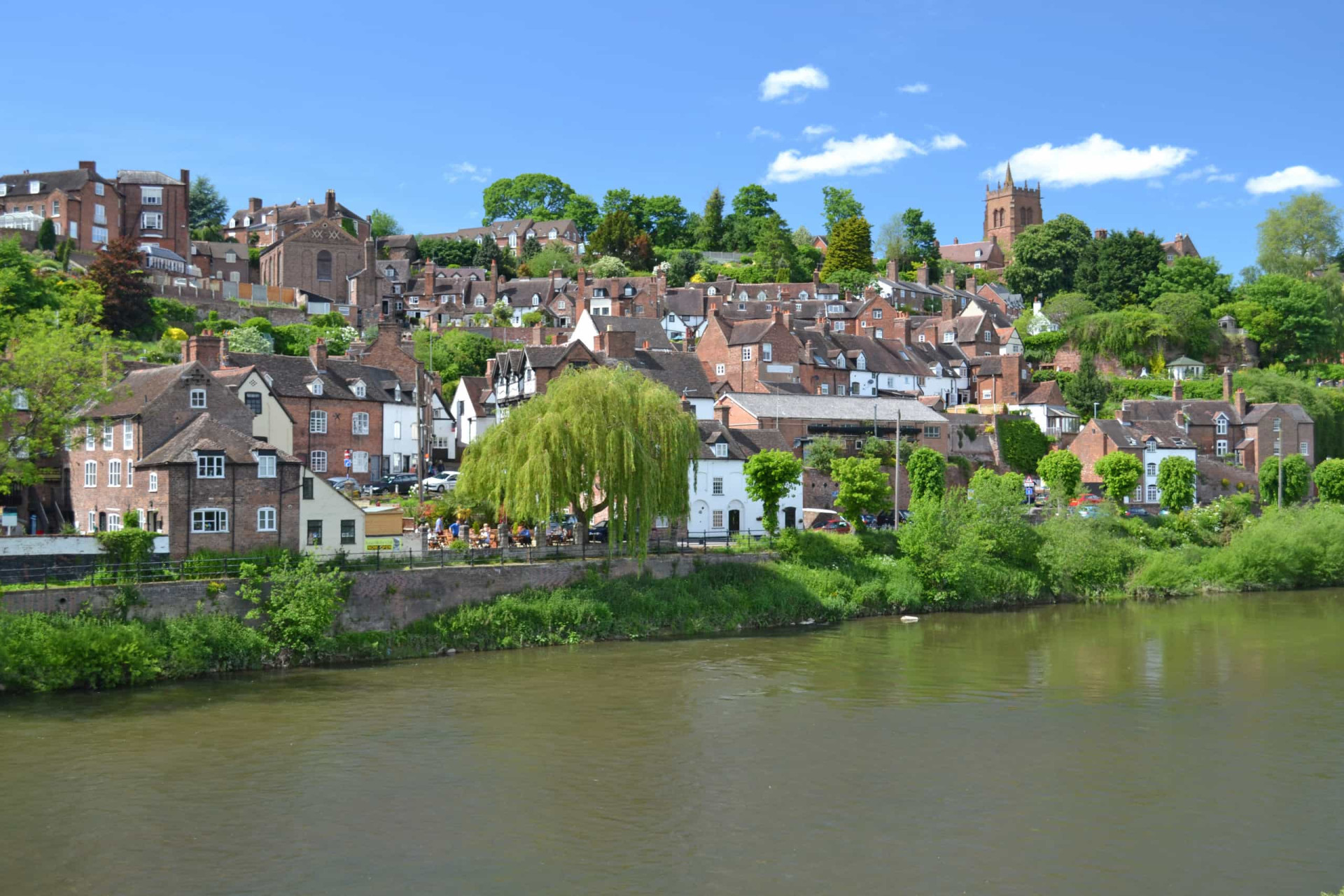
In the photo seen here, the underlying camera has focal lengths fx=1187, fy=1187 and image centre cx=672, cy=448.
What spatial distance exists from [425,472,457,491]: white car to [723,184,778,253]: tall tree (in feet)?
264

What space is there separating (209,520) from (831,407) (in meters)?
37.2

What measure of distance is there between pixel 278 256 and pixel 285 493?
64.0 m

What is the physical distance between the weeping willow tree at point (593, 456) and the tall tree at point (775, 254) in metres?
75.0

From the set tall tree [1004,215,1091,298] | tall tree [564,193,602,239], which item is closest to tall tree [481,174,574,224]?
tall tree [564,193,602,239]

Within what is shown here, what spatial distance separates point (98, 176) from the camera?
9162cm

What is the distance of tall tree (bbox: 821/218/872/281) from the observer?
4606 inches

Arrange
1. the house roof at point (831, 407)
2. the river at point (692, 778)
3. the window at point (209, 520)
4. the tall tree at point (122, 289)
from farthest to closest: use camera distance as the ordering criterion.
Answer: the tall tree at point (122, 289)
the house roof at point (831, 407)
the window at point (209, 520)
the river at point (692, 778)

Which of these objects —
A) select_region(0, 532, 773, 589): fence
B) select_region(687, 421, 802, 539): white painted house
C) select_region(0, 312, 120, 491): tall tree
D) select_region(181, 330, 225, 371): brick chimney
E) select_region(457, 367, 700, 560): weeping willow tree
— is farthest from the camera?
select_region(687, 421, 802, 539): white painted house

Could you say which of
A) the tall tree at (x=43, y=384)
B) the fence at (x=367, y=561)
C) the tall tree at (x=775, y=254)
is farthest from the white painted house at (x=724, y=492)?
the tall tree at (x=775, y=254)

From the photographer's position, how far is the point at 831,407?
212 ft

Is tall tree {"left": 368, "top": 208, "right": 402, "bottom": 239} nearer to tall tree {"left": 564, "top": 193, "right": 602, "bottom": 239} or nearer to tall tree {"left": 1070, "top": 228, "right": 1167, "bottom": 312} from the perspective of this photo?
tall tree {"left": 564, "top": 193, "right": 602, "bottom": 239}

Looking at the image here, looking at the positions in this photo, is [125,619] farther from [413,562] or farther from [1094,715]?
[1094,715]

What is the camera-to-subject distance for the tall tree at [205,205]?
417ft

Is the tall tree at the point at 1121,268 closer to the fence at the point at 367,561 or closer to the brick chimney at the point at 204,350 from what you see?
the fence at the point at 367,561
